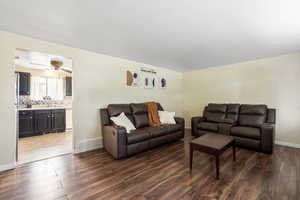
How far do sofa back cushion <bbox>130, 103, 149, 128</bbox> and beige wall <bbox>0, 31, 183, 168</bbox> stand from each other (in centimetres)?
44

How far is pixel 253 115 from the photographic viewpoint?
3.38 m

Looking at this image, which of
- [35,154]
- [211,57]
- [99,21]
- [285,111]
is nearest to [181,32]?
[99,21]

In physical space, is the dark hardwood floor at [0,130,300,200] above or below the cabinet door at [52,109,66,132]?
below

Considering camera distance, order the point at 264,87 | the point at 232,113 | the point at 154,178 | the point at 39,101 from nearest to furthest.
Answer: the point at 154,178 → the point at 264,87 → the point at 232,113 → the point at 39,101

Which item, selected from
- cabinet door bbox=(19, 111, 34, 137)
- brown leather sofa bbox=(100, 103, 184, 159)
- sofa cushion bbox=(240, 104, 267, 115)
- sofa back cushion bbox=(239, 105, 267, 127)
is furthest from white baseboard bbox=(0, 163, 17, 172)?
sofa cushion bbox=(240, 104, 267, 115)

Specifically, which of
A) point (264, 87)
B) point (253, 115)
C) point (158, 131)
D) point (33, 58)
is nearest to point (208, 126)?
point (253, 115)

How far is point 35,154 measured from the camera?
2699 millimetres

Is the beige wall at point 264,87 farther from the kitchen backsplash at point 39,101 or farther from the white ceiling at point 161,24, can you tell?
the kitchen backsplash at point 39,101

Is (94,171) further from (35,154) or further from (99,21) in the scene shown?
(99,21)

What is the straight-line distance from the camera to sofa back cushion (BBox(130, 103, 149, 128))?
3283 millimetres

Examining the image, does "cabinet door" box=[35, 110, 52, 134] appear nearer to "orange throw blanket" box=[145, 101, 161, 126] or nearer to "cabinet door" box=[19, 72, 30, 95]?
"cabinet door" box=[19, 72, 30, 95]

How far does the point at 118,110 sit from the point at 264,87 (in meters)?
3.89

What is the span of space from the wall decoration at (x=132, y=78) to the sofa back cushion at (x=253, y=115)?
9.89 ft

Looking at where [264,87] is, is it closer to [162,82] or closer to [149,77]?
[162,82]
